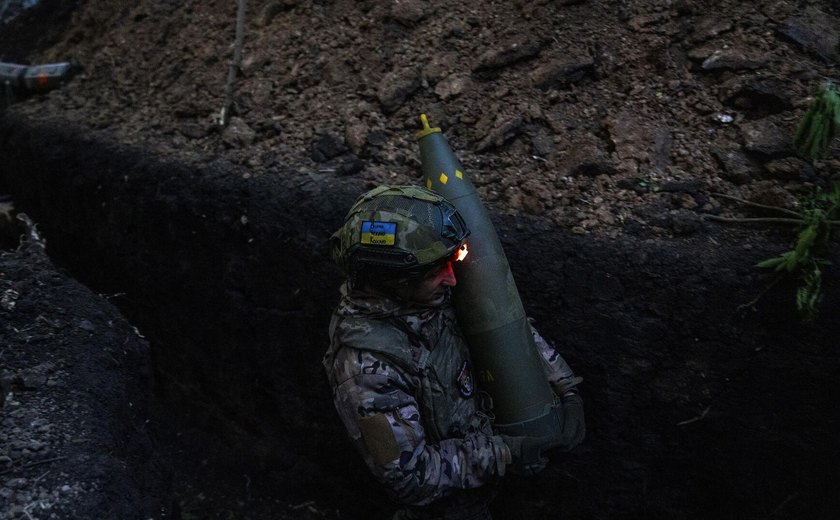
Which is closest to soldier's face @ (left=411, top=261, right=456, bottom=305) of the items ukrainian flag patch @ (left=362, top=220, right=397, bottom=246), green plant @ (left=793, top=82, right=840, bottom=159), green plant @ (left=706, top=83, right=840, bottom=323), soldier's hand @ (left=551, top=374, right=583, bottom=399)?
ukrainian flag patch @ (left=362, top=220, right=397, bottom=246)

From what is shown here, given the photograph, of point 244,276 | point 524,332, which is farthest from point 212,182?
point 524,332

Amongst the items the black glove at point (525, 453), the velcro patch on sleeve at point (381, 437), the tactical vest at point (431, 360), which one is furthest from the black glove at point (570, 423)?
the velcro patch on sleeve at point (381, 437)

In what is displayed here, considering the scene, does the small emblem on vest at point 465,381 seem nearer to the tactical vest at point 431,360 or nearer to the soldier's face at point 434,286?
the tactical vest at point 431,360

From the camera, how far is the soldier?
2293mm

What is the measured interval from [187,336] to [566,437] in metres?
3.00

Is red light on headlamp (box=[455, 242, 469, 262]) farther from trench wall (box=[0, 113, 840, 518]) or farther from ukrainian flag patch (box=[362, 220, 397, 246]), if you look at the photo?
trench wall (box=[0, 113, 840, 518])

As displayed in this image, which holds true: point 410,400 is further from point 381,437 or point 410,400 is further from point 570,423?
point 570,423

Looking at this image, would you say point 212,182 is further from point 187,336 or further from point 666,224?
point 666,224

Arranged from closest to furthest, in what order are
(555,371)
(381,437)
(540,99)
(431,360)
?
(381,437)
(431,360)
(555,371)
(540,99)

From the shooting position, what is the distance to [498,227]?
11.0ft

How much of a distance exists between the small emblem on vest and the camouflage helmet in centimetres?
Result: 48

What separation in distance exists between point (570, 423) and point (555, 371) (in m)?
0.23

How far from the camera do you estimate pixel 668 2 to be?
3.86 meters

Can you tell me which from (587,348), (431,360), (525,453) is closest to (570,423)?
(525,453)
